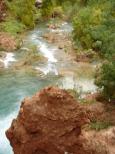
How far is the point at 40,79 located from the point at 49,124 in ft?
34.8

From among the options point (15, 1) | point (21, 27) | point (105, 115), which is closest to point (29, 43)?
point (21, 27)

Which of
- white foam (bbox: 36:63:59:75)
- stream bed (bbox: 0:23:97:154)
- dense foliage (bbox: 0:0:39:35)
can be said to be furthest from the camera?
dense foliage (bbox: 0:0:39:35)

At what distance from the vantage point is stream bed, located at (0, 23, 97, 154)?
64.3 ft

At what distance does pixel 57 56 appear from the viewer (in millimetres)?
28000

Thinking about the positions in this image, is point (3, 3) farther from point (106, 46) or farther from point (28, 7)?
point (106, 46)

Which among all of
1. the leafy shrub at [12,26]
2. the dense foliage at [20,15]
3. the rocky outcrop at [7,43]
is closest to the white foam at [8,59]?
the rocky outcrop at [7,43]

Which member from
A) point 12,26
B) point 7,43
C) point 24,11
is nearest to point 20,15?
point 24,11

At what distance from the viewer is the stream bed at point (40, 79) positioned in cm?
1960

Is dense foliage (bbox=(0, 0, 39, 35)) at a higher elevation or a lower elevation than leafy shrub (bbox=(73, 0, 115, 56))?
lower

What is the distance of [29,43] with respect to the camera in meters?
30.8

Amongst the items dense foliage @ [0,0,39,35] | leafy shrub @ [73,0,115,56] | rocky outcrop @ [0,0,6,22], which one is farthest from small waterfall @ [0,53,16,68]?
rocky outcrop @ [0,0,6,22]

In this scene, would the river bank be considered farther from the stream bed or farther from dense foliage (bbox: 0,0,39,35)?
dense foliage (bbox: 0,0,39,35)

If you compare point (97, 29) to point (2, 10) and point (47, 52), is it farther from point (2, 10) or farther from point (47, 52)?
point (2, 10)

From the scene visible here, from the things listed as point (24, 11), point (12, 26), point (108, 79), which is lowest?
point (12, 26)
